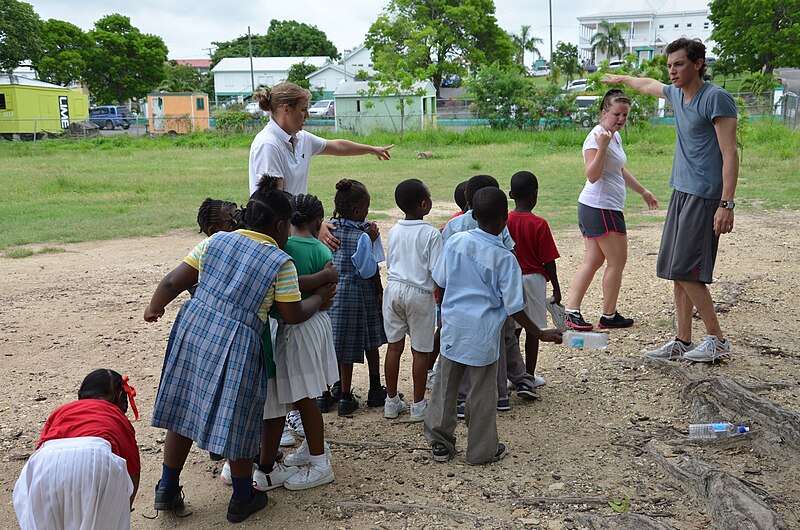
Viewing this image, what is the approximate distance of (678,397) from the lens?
464 centimetres

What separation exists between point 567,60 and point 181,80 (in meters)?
32.8

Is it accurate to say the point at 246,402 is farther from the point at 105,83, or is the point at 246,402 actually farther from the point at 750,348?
the point at 105,83

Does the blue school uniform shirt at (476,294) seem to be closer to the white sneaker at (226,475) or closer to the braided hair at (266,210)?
the braided hair at (266,210)

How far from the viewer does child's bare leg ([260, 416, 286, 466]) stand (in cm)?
362

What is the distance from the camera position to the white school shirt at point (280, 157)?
14.0 ft

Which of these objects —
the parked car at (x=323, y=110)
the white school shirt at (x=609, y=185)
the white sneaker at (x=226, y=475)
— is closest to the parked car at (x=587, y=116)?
the parked car at (x=323, y=110)

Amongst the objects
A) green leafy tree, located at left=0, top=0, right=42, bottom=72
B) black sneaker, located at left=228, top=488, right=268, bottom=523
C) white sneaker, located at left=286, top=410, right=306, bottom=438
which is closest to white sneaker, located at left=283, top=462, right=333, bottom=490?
black sneaker, located at left=228, top=488, right=268, bottom=523

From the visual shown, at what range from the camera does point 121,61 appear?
51062 millimetres

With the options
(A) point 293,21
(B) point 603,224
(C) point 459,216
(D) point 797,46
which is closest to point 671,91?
(B) point 603,224

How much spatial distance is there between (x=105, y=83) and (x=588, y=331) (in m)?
52.2

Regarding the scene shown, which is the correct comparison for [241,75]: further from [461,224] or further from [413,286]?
[413,286]

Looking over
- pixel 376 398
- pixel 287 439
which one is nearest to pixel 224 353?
pixel 287 439

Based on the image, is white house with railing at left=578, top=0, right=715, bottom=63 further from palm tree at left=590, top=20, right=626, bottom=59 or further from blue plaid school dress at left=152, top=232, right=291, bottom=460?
blue plaid school dress at left=152, top=232, right=291, bottom=460

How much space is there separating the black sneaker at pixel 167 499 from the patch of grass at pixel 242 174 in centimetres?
775
